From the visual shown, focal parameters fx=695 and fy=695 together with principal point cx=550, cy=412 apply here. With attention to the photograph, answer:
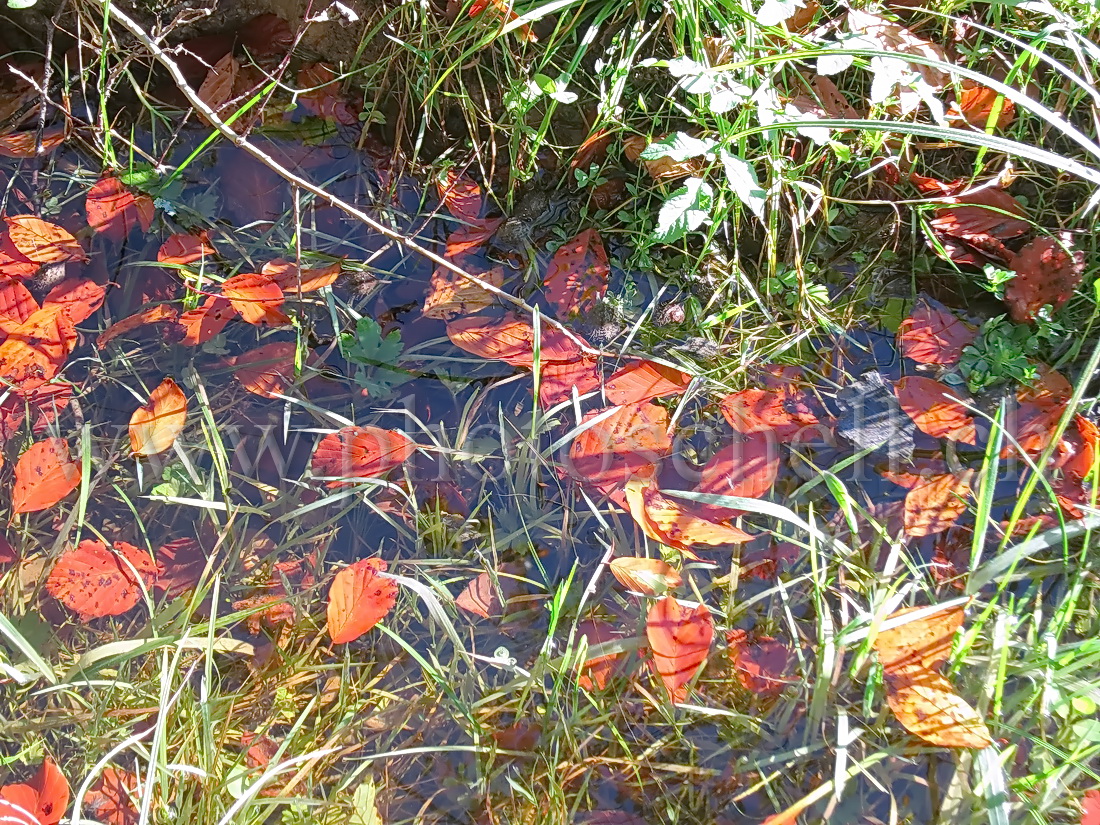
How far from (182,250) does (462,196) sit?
682 millimetres

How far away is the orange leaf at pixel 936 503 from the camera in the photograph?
1.42 meters

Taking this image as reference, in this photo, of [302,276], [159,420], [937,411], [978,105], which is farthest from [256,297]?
[978,105]

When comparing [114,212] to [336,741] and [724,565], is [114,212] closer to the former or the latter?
[336,741]

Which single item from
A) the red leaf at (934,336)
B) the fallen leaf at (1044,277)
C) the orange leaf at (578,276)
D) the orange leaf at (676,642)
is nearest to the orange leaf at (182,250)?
the orange leaf at (578,276)

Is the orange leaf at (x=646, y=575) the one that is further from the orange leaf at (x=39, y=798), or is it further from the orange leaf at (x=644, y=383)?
the orange leaf at (x=39, y=798)

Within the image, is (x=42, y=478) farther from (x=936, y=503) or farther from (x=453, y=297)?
(x=936, y=503)

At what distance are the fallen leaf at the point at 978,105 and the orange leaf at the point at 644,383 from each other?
783 mm

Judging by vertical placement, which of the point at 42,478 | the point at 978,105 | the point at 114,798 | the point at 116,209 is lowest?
the point at 114,798

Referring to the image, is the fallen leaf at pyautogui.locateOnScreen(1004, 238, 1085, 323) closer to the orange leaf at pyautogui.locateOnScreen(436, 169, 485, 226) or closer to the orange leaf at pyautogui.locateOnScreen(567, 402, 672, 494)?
the orange leaf at pyautogui.locateOnScreen(567, 402, 672, 494)

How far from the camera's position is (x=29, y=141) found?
172 centimetres

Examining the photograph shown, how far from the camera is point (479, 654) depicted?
1.39m

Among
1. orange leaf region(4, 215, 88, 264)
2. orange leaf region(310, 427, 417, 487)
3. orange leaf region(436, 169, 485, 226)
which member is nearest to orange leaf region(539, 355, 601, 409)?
orange leaf region(310, 427, 417, 487)

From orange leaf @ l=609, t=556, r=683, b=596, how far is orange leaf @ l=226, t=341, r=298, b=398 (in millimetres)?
848

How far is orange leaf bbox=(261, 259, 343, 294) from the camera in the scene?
1630mm
